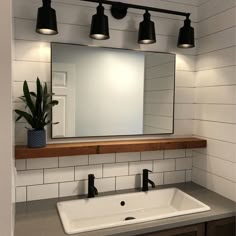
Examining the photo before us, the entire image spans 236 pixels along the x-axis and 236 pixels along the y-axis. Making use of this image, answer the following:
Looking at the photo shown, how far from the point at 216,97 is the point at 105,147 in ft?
2.60

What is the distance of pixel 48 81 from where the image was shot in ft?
4.81

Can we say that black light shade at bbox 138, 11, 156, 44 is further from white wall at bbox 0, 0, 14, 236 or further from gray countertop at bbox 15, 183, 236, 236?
gray countertop at bbox 15, 183, 236, 236

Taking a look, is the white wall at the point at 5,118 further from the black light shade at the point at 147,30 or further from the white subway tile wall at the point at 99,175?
the black light shade at the point at 147,30

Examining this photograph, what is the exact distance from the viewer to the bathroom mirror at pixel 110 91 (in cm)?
149

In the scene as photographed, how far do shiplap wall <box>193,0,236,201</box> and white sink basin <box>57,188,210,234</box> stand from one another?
0.80 ft

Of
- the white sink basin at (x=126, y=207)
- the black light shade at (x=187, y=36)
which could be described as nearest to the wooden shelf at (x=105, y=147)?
the white sink basin at (x=126, y=207)

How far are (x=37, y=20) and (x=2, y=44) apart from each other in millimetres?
598

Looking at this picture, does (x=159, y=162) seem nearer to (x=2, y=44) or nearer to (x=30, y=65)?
(x=30, y=65)

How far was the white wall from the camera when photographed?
0.81 m

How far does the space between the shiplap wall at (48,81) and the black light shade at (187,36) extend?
10cm

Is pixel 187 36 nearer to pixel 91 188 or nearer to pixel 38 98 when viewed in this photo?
pixel 38 98

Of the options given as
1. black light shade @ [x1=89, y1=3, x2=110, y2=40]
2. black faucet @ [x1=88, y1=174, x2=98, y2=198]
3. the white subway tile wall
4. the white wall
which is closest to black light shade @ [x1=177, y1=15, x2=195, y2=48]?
black light shade @ [x1=89, y1=3, x2=110, y2=40]

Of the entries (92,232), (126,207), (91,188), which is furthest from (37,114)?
(126,207)

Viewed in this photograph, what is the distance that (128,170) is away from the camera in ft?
5.45
